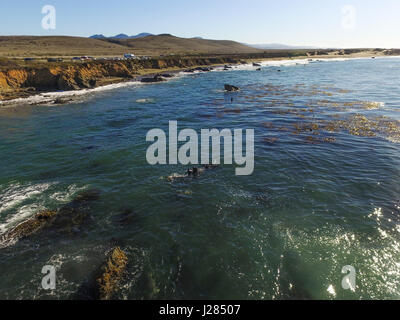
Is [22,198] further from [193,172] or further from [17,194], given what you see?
[193,172]

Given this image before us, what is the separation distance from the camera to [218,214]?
1417 centimetres

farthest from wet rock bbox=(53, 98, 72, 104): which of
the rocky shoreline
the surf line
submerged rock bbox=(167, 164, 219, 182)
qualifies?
submerged rock bbox=(167, 164, 219, 182)

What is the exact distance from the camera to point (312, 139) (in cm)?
2491

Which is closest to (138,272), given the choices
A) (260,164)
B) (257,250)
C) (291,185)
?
(257,250)

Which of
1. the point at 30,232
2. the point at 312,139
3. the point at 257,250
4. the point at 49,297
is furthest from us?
the point at 312,139

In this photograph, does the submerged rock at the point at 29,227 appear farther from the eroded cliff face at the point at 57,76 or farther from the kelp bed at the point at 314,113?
the eroded cliff face at the point at 57,76

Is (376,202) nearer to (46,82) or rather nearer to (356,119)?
(356,119)

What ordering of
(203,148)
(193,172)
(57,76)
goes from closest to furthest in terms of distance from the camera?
(193,172)
(203,148)
(57,76)

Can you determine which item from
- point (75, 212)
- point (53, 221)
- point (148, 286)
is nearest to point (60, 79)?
point (75, 212)

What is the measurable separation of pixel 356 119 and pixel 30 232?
36.1 meters

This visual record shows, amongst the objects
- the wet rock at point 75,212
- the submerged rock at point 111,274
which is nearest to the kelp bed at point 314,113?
the wet rock at point 75,212

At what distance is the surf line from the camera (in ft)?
68.4

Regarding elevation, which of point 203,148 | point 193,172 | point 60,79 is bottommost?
point 193,172

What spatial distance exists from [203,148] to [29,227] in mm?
15523
